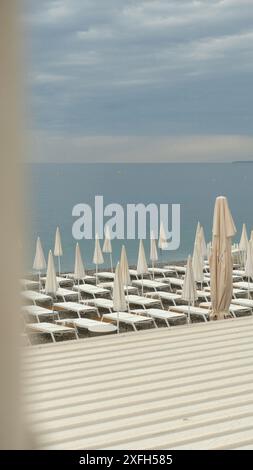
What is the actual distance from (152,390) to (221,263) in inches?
116

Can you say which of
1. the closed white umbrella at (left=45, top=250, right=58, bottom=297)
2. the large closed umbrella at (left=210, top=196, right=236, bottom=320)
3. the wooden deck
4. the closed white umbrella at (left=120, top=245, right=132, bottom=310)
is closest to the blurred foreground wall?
the wooden deck

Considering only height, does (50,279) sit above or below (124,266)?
below

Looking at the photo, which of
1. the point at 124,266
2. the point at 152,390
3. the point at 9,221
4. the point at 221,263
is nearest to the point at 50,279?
the point at 124,266

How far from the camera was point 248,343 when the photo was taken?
5887mm

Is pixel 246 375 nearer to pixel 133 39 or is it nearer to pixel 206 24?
pixel 133 39

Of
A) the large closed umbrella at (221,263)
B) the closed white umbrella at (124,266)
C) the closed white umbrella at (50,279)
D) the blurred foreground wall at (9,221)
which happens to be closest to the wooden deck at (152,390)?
the large closed umbrella at (221,263)

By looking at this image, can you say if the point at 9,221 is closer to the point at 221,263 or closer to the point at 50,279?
the point at 221,263

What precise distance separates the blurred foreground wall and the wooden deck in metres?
1.43

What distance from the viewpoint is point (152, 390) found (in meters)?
4.58

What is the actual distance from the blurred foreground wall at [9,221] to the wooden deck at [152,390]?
56.4 inches

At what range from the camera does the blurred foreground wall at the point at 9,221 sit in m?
1.28

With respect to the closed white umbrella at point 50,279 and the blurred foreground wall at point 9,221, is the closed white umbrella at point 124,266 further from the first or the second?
the blurred foreground wall at point 9,221
